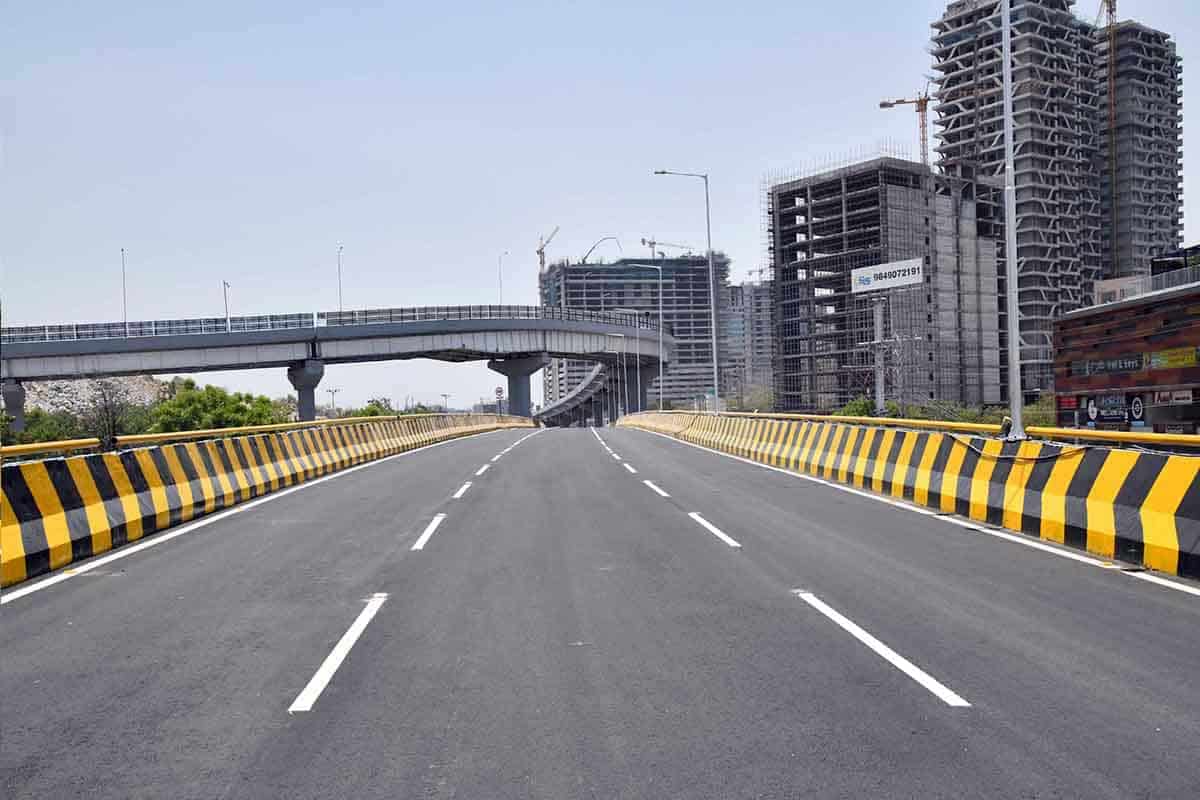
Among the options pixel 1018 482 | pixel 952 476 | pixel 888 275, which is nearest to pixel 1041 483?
pixel 1018 482

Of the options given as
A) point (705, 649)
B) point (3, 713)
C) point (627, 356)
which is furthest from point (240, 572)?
point (627, 356)

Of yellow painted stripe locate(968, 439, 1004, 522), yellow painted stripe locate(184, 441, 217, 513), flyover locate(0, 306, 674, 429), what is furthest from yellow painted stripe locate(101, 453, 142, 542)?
flyover locate(0, 306, 674, 429)

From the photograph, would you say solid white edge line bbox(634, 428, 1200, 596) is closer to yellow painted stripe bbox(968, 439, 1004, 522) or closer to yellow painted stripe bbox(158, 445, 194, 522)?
yellow painted stripe bbox(968, 439, 1004, 522)

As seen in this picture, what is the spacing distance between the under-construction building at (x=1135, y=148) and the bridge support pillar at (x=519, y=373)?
103m

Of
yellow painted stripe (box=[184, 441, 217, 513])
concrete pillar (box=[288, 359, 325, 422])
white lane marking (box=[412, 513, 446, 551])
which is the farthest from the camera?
concrete pillar (box=[288, 359, 325, 422])

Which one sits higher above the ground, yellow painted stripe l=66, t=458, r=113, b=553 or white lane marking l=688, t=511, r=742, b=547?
yellow painted stripe l=66, t=458, r=113, b=553

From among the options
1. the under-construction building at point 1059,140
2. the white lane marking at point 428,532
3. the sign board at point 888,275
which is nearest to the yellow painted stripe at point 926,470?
the white lane marking at point 428,532

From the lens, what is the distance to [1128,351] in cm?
5944

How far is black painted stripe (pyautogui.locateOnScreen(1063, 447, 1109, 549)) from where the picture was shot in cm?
995

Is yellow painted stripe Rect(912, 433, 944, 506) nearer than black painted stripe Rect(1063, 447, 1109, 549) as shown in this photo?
No

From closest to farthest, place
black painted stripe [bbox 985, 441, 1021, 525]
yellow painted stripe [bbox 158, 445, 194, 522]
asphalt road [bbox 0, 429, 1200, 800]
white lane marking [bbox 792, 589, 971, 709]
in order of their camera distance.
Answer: asphalt road [bbox 0, 429, 1200, 800]
white lane marking [bbox 792, 589, 971, 709]
black painted stripe [bbox 985, 441, 1021, 525]
yellow painted stripe [bbox 158, 445, 194, 522]

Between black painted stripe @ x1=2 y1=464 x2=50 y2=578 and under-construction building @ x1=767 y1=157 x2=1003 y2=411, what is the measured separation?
99.3 m

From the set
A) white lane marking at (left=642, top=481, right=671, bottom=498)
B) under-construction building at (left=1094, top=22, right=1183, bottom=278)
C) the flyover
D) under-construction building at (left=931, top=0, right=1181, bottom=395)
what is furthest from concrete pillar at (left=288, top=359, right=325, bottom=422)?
under-construction building at (left=1094, top=22, right=1183, bottom=278)

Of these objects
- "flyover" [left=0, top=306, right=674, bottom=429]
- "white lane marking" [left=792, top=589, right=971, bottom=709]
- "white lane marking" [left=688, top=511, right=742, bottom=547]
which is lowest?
"white lane marking" [left=688, top=511, right=742, bottom=547]
